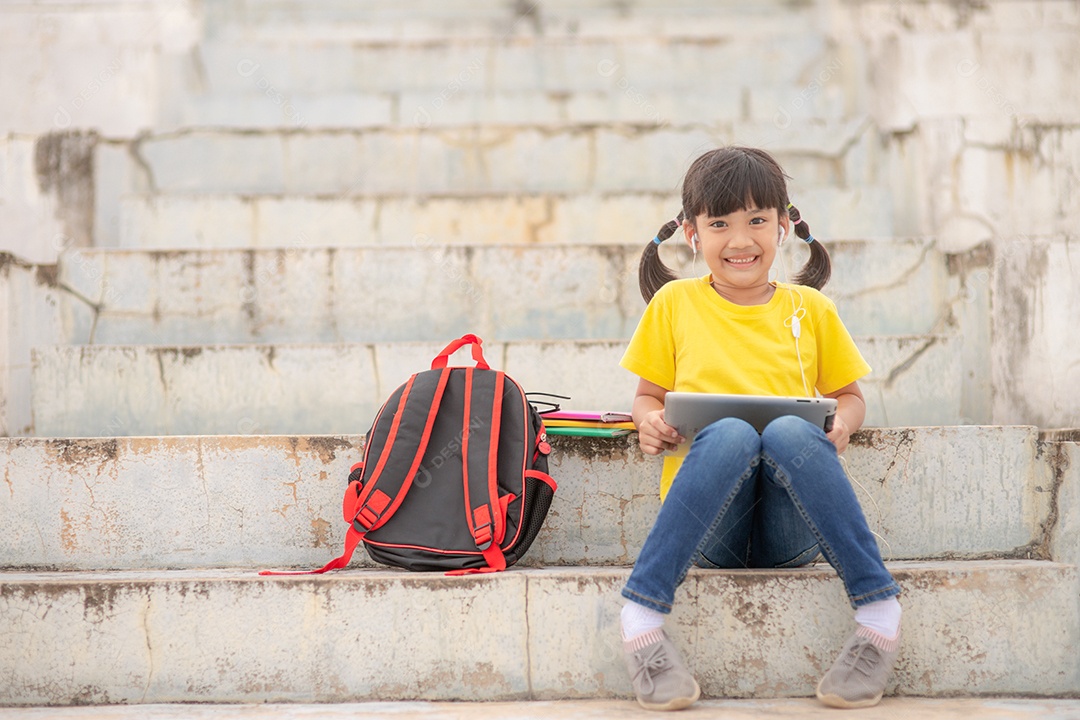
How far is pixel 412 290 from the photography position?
3.51 meters

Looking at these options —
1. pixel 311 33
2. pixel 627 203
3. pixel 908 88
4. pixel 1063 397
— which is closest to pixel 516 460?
pixel 1063 397

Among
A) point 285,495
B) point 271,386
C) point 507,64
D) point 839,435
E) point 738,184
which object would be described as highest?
point 507,64

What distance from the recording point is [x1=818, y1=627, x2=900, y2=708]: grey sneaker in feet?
6.91

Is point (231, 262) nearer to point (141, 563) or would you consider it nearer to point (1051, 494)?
point (141, 563)

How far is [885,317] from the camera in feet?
11.4

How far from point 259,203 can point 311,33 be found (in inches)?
96.6

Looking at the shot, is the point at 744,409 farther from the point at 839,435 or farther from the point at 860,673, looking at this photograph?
the point at 860,673

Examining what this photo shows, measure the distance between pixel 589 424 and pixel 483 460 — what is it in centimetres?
28

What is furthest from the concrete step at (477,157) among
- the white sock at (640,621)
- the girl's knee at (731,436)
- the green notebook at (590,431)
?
the white sock at (640,621)

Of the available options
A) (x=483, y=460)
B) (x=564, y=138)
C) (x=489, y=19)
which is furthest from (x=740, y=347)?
(x=489, y=19)

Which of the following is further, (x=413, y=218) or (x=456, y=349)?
(x=413, y=218)

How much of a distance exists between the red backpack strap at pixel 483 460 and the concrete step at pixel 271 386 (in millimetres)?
615

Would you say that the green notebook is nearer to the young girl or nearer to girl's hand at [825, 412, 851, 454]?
the young girl

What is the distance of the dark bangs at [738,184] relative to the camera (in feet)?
7.77
